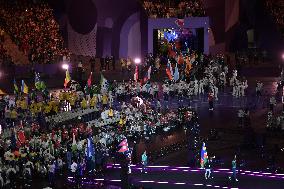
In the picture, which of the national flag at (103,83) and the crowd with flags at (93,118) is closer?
the crowd with flags at (93,118)

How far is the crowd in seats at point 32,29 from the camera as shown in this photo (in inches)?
1813

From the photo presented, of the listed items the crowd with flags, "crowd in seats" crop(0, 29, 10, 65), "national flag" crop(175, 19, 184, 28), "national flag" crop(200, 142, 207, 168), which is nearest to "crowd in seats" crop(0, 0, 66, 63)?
"crowd in seats" crop(0, 29, 10, 65)

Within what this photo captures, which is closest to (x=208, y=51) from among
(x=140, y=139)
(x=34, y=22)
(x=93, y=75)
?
(x=93, y=75)

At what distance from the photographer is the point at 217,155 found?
27172 millimetres

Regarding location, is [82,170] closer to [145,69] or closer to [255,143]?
[255,143]

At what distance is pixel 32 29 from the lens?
4669cm

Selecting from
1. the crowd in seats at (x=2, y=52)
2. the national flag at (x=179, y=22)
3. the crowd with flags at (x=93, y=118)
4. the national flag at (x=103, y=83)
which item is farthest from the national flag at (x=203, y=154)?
the national flag at (x=179, y=22)

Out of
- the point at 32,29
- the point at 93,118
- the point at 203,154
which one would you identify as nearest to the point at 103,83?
the point at 93,118

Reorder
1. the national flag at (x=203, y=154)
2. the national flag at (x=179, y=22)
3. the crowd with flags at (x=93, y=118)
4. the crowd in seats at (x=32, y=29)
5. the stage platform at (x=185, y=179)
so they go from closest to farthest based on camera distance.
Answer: the stage platform at (x=185, y=179), the national flag at (x=203, y=154), the crowd with flags at (x=93, y=118), the crowd in seats at (x=32, y=29), the national flag at (x=179, y=22)

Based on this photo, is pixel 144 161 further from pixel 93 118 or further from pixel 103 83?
pixel 103 83

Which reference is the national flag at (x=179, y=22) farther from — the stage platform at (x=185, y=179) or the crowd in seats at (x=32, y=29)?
the stage platform at (x=185, y=179)

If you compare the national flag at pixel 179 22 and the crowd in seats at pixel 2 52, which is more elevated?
the national flag at pixel 179 22

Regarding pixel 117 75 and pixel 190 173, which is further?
pixel 117 75

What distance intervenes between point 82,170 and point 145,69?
882 inches
